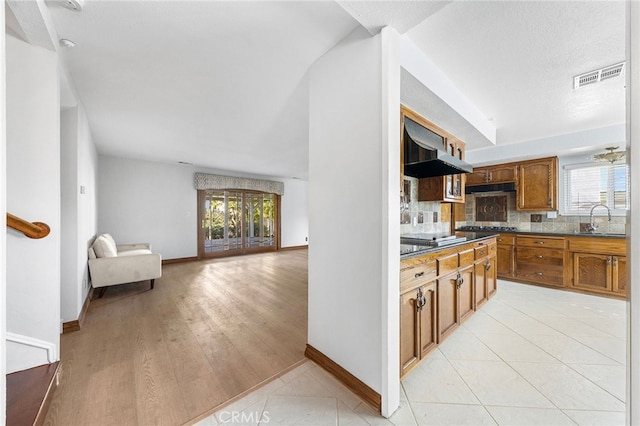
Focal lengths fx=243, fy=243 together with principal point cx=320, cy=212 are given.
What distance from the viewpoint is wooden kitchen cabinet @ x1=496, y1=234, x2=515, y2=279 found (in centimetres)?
407

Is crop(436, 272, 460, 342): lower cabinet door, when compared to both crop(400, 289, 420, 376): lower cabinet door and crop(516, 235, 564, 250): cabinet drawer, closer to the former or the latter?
crop(400, 289, 420, 376): lower cabinet door

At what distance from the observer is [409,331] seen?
1653mm

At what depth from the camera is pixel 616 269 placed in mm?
3273

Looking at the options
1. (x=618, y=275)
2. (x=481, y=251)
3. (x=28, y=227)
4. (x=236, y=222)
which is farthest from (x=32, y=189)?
(x=618, y=275)

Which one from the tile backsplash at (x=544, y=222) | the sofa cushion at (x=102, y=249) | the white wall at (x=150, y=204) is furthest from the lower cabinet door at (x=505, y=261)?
the white wall at (x=150, y=204)

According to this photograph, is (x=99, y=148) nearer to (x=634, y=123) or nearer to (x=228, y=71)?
(x=228, y=71)

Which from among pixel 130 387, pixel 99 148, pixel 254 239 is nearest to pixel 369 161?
pixel 130 387

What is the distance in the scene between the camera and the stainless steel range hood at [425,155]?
209 centimetres

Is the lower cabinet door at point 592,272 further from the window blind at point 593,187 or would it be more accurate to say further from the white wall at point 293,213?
the white wall at point 293,213

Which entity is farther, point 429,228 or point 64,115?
point 429,228

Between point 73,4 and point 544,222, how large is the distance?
20.3 ft

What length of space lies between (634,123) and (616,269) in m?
4.38

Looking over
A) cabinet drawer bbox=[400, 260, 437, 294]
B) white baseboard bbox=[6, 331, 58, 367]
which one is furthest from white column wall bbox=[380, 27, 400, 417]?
white baseboard bbox=[6, 331, 58, 367]
